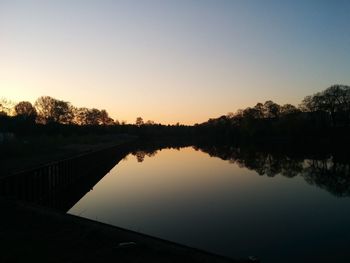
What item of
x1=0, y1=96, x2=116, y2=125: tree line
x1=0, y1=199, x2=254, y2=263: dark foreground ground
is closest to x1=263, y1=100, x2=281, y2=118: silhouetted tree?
x1=0, y1=96, x2=116, y2=125: tree line

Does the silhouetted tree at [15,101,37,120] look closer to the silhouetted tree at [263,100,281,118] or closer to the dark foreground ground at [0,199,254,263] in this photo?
the silhouetted tree at [263,100,281,118]

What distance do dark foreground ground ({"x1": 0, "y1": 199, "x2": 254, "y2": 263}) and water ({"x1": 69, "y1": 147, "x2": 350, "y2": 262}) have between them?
17.6ft

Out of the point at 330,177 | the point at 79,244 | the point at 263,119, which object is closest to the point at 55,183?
the point at 79,244

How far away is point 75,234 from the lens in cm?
1071

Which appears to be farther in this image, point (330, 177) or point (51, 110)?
point (51, 110)

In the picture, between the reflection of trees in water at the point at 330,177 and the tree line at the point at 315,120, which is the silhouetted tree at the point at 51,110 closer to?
the tree line at the point at 315,120

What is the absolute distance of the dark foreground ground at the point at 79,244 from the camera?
865cm

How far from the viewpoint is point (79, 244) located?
977cm

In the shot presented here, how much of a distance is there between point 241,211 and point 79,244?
13148 millimetres

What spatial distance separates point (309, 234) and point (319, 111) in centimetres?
9320

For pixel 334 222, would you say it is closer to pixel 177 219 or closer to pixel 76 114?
pixel 177 219

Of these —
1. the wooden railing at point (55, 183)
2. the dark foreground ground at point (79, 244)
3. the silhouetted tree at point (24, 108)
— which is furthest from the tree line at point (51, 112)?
the dark foreground ground at point (79, 244)

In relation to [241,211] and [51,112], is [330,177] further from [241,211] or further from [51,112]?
[51,112]

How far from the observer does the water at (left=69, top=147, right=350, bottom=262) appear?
1488 centimetres
